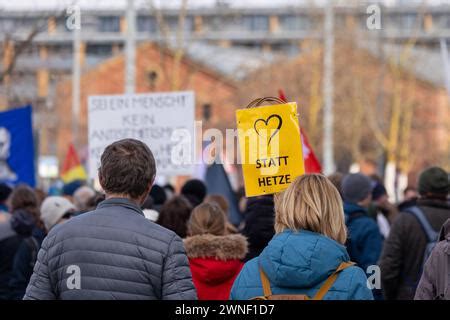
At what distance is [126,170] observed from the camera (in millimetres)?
4719

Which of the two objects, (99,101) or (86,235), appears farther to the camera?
(99,101)

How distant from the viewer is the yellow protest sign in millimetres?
6055

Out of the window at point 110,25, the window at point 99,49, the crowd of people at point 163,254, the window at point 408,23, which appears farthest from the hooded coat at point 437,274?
the window at point 99,49

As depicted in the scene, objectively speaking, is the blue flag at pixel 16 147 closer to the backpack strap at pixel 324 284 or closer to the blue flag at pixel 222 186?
the blue flag at pixel 222 186

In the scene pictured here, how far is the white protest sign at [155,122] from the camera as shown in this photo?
11.6 meters

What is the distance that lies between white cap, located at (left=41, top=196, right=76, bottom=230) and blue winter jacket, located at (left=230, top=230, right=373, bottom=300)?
3789mm

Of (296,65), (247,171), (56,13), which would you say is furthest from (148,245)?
(296,65)

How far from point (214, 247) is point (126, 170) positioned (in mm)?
2211

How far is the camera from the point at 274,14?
411 feet

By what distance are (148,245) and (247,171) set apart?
1.71 metres

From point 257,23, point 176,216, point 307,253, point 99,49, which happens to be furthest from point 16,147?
point 257,23

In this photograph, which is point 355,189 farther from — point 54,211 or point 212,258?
point 54,211
